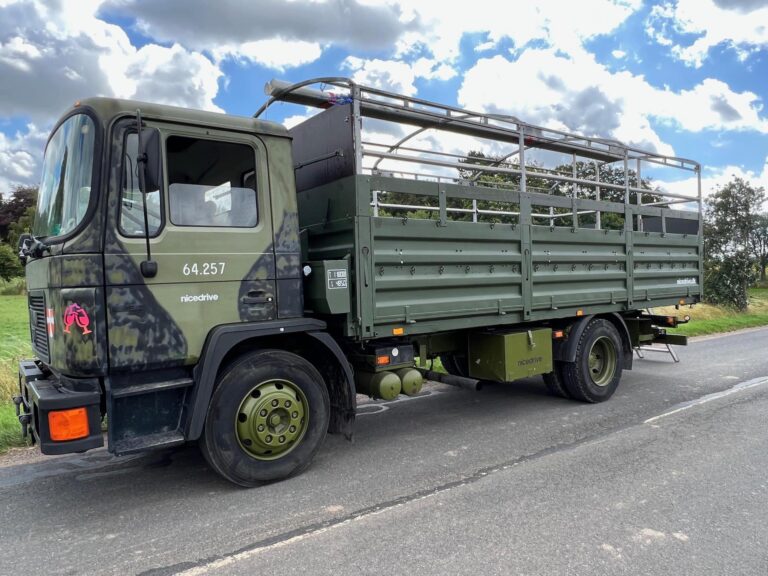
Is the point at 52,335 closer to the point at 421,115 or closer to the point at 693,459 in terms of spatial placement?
the point at 421,115

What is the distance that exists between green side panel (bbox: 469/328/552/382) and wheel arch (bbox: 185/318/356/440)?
1838mm

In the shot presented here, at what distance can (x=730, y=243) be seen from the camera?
28.5m

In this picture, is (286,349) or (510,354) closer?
(286,349)

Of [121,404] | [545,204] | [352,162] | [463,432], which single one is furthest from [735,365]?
[121,404]

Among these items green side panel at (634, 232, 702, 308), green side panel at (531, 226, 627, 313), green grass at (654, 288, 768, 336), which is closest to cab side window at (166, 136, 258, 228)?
green side panel at (531, 226, 627, 313)

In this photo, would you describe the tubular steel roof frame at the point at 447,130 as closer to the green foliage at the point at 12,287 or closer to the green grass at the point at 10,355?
the green grass at the point at 10,355

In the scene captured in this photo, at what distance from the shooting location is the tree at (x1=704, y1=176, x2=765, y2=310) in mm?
20359

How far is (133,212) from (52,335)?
3.23ft

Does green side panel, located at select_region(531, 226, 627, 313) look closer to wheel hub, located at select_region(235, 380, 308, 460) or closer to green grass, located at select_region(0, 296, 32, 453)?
wheel hub, located at select_region(235, 380, 308, 460)

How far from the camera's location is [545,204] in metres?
5.85

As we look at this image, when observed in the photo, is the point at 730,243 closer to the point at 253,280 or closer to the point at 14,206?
the point at 253,280

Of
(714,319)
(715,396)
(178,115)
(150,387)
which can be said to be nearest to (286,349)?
(150,387)

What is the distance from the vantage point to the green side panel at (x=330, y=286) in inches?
165

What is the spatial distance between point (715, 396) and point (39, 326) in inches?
282
